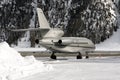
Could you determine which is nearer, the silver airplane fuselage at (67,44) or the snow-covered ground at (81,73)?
the snow-covered ground at (81,73)

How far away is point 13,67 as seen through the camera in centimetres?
1568

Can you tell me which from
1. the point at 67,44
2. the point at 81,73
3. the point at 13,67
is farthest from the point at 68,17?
the point at 13,67

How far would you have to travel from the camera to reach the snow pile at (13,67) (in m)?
14.0

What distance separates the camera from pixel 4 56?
17.3 meters

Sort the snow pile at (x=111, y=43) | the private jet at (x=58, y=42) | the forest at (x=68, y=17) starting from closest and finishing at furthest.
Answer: the private jet at (x=58, y=42) → the snow pile at (x=111, y=43) → the forest at (x=68, y=17)

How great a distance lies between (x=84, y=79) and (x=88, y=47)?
28079 millimetres

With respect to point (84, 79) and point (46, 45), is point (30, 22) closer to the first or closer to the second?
point (46, 45)

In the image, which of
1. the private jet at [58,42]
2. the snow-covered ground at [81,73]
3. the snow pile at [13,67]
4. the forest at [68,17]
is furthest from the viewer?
the forest at [68,17]

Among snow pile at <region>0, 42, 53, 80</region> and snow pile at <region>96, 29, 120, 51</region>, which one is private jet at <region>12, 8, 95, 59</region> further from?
snow pile at <region>96, 29, 120, 51</region>

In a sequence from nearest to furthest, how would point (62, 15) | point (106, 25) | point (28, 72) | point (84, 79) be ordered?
point (84, 79), point (28, 72), point (106, 25), point (62, 15)

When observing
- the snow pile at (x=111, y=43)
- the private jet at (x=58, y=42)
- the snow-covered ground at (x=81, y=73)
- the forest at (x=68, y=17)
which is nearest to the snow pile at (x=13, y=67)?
the snow-covered ground at (x=81, y=73)

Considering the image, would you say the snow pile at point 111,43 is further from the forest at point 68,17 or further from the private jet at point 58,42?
the private jet at point 58,42

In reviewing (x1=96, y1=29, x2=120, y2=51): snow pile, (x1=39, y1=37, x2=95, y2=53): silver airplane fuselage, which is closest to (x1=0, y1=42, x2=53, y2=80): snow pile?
(x1=39, y1=37, x2=95, y2=53): silver airplane fuselage

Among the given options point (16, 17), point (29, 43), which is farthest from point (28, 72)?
point (16, 17)
